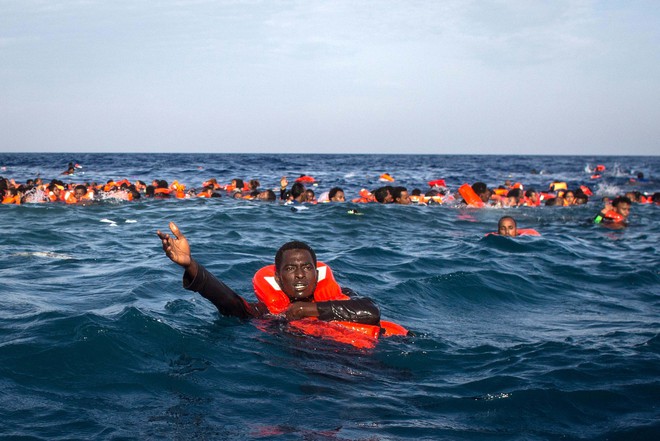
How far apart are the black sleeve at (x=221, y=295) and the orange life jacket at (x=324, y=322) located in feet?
0.51

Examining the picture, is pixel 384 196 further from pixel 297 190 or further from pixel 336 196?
pixel 297 190

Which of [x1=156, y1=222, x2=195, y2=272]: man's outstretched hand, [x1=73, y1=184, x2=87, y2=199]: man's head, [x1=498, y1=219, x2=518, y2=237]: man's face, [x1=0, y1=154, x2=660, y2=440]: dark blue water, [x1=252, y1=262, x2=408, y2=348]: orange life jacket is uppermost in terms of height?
[x1=156, y1=222, x2=195, y2=272]: man's outstretched hand

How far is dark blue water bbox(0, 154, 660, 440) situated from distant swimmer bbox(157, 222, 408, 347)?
16cm

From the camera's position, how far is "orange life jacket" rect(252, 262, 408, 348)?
5961mm

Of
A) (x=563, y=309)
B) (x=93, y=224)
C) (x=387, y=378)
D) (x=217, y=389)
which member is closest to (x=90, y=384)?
(x=217, y=389)

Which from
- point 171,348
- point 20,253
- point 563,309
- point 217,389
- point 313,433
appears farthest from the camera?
point 20,253

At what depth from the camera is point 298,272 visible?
6.16 meters

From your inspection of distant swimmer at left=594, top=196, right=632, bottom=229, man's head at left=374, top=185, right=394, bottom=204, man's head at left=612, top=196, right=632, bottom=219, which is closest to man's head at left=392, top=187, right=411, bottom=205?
man's head at left=374, top=185, right=394, bottom=204

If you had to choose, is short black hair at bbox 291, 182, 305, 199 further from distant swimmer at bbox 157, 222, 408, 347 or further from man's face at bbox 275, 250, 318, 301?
man's face at bbox 275, 250, 318, 301

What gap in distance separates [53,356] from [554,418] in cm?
402

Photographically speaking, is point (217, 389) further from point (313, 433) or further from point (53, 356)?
point (53, 356)

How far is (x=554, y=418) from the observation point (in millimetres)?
4707

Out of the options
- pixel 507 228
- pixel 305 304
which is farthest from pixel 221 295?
pixel 507 228

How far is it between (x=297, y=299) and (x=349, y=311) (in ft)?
1.93
